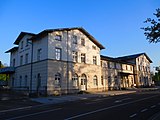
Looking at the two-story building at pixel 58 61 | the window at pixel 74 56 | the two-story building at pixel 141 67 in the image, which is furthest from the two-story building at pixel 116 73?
the window at pixel 74 56

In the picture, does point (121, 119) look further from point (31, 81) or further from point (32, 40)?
point (32, 40)

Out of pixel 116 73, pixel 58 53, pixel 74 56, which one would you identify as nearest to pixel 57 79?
pixel 58 53

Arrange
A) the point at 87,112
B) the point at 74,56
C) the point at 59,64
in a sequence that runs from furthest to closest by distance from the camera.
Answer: the point at 74,56 < the point at 59,64 < the point at 87,112

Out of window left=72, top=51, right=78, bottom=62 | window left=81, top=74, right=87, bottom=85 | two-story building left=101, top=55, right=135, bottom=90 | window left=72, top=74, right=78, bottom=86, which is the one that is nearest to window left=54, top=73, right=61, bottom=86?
window left=72, top=74, right=78, bottom=86

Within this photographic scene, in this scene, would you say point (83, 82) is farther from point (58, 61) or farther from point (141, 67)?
point (141, 67)

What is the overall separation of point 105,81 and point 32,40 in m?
17.7

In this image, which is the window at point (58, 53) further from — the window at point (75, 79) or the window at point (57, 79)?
the window at point (75, 79)

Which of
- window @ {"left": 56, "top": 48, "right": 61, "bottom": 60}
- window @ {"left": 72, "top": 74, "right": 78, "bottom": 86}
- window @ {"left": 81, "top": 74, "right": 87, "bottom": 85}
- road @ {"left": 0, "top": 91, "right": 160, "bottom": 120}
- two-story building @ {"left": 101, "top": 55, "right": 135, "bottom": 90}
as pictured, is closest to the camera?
road @ {"left": 0, "top": 91, "right": 160, "bottom": 120}

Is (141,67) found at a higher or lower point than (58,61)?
higher

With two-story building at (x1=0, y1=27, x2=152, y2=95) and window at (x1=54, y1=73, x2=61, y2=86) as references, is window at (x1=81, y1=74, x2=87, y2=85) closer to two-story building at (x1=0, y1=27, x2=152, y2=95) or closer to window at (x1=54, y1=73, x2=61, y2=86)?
two-story building at (x1=0, y1=27, x2=152, y2=95)

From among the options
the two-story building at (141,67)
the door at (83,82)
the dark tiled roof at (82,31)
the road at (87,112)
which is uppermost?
the dark tiled roof at (82,31)

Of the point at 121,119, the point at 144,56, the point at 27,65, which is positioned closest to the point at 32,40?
the point at 27,65

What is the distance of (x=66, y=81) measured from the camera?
3269cm

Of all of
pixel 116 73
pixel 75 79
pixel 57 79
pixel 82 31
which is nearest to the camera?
pixel 57 79
